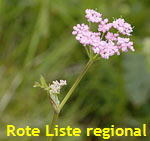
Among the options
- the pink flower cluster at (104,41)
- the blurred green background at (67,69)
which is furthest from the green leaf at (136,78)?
the pink flower cluster at (104,41)

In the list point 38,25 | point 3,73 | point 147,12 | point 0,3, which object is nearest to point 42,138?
point 3,73

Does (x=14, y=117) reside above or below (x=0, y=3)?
below

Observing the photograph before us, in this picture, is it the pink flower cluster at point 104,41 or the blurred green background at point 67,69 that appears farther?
the blurred green background at point 67,69

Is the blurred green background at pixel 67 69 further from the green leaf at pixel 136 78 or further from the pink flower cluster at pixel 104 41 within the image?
the pink flower cluster at pixel 104 41

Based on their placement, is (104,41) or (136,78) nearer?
(104,41)

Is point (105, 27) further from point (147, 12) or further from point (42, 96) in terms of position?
point (147, 12)

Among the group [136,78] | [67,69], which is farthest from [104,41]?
[67,69]

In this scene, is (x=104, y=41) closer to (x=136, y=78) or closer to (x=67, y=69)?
(x=136, y=78)

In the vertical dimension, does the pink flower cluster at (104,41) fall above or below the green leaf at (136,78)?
below
